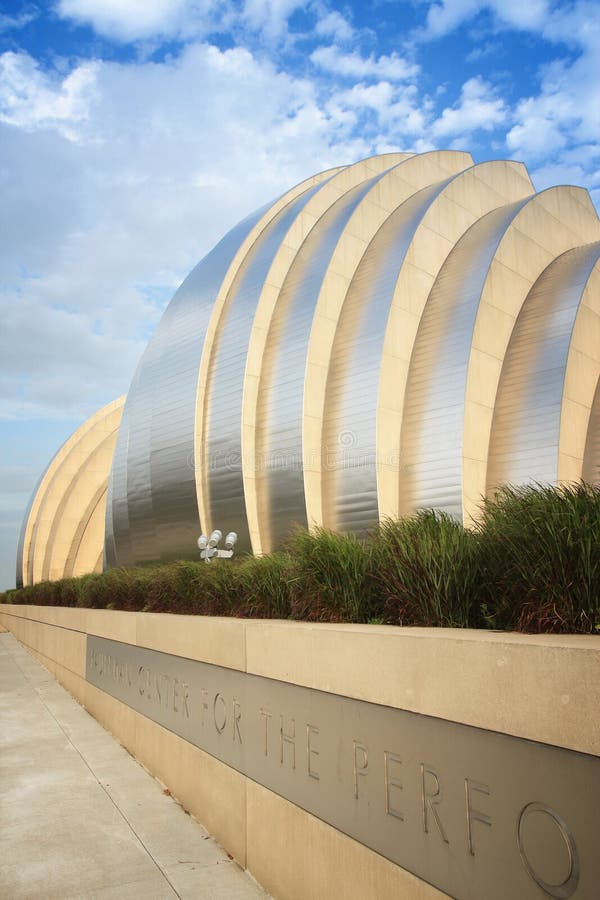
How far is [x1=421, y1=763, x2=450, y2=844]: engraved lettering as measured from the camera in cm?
331

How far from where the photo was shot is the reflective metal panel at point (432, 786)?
2705 millimetres

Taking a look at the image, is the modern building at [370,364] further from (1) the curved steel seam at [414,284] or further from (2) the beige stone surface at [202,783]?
(2) the beige stone surface at [202,783]

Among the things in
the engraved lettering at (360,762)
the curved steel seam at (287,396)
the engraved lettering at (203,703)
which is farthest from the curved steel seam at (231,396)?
the engraved lettering at (360,762)

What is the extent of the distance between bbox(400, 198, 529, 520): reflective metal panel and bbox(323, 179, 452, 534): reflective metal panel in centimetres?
87

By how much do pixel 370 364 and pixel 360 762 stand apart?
13594 millimetres

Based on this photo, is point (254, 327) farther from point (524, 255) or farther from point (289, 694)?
point (289, 694)

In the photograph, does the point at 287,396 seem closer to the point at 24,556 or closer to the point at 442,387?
the point at 442,387

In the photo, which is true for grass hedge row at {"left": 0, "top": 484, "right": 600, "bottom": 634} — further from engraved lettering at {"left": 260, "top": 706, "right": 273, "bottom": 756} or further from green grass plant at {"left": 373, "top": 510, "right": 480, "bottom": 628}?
engraved lettering at {"left": 260, "top": 706, "right": 273, "bottom": 756}

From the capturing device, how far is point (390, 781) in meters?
3.70

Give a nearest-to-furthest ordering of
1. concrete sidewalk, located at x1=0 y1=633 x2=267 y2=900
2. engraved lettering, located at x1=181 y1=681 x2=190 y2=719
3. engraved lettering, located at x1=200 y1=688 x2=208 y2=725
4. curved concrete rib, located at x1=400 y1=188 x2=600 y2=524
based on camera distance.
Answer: concrete sidewalk, located at x1=0 y1=633 x2=267 y2=900 < engraved lettering, located at x1=200 y1=688 x2=208 y2=725 < engraved lettering, located at x1=181 y1=681 x2=190 y2=719 < curved concrete rib, located at x1=400 y1=188 x2=600 y2=524

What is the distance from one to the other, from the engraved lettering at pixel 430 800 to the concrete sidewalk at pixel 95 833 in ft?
6.30

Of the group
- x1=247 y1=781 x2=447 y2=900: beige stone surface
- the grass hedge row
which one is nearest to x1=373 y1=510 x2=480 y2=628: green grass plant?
the grass hedge row

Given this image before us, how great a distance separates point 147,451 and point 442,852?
61.1ft

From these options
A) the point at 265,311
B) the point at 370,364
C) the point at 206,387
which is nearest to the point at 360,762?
the point at 370,364
